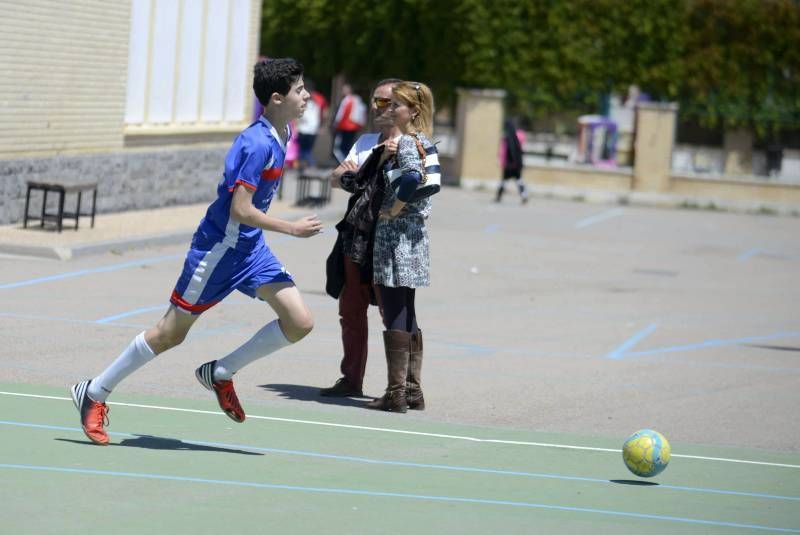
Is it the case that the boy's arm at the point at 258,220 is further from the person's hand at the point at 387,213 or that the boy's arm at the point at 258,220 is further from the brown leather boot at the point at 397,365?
the brown leather boot at the point at 397,365

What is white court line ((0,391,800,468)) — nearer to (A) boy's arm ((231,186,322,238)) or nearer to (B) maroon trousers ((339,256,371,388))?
(B) maroon trousers ((339,256,371,388))

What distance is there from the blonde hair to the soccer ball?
2511 millimetres

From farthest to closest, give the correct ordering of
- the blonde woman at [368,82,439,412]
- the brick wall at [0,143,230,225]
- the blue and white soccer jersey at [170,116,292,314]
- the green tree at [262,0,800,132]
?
1. the green tree at [262,0,800,132]
2. the brick wall at [0,143,230,225]
3. the blonde woman at [368,82,439,412]
4. the blue and white soccer jersey at [170,116,292,314]

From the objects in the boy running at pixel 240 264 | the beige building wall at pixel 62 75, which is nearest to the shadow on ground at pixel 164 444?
the boy running at pixel 240 264

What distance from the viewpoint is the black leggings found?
9.25 metres

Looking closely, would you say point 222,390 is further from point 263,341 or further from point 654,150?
point 654,150

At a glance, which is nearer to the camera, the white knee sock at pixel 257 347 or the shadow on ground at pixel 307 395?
the white knee sock at pixel 257 347

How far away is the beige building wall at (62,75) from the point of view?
1816 cm

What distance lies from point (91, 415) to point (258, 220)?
1.26 metres

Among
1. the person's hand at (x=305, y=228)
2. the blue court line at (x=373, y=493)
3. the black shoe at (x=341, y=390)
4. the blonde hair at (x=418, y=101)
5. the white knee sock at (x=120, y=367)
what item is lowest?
the black shoe at (x=341, y=390)

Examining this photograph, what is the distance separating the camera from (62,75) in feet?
63.6

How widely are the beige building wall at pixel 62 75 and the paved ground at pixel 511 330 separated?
1.28 meters

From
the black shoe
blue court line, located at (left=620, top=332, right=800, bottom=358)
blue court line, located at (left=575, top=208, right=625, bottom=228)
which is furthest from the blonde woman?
blue court line, located at (left=575, top=208, right=625, bottom=228)

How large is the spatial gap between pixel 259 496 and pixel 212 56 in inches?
700
